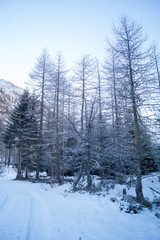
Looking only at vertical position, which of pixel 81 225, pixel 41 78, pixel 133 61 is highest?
pixel 41 78

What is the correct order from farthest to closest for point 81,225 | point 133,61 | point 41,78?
point 41,78
point 133,61
point 81,225

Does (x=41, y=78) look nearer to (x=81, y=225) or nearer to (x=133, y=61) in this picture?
(x=133, y=61)

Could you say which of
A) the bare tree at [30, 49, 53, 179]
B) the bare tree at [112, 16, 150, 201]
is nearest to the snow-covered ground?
the bare tree at [112, 16, 150, 201]

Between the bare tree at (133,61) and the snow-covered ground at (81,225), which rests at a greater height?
the bare tree at (133,61)

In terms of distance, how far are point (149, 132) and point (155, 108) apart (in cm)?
129

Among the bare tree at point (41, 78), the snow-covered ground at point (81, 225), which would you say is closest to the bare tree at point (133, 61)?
the snow-covered ground at point (81, 225)

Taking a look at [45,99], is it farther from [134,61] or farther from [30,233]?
[30,233]

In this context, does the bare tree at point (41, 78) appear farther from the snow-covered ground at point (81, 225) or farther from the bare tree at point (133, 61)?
the snow-covered ground at point (81, 225)

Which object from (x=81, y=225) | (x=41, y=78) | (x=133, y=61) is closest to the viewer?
(x=81, y=225)

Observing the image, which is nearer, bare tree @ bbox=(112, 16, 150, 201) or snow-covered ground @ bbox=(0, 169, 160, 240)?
snow-covered ground @ bbox=(0, 169, 160, 240)

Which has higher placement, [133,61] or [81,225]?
[133,61]

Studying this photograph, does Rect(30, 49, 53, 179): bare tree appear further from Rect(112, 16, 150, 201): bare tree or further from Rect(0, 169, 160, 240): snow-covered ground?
Rect(0, 169, 160, 240): snow-covered ground

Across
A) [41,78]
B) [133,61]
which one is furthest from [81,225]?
[41,78]

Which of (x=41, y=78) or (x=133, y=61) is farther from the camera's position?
(x=41, y=78)
